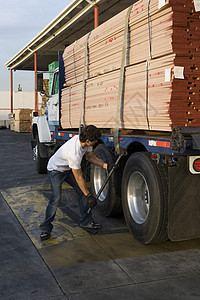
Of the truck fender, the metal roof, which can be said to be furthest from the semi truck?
the metal roof

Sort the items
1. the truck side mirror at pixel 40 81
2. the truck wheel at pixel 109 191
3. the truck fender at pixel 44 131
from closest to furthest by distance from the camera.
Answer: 1. the truck wheel at pixel 109 191
2. the truck side mirror at pixel 40 81
3. the truck fender at pixel 44 131

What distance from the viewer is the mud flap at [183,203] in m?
4.36

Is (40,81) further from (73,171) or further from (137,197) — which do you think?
(137,197)

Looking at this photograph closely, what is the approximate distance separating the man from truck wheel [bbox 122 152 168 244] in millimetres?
502

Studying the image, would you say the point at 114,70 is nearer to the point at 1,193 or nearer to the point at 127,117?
the point at 127,117

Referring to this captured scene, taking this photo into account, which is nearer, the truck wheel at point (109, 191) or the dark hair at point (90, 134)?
the dark hair at point (90, 134)

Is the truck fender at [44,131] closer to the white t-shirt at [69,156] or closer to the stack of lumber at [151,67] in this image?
the stack of lumber at [151,67]

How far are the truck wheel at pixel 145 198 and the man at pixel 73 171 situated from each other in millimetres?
502

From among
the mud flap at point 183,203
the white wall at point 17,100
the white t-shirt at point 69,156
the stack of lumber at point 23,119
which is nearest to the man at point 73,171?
the white t-shirt at point 69,156

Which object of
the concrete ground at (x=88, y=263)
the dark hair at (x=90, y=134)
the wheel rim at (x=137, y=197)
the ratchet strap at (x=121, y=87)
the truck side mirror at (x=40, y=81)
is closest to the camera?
the concrete ground at (x=88, y=263)

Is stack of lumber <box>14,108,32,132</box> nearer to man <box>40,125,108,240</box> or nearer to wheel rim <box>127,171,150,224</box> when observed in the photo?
man <box>40,125,108,240</box>

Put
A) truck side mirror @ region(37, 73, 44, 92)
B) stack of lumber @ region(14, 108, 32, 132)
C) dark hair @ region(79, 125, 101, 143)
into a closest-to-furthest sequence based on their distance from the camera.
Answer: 1. dark hair @ region(79, 125, 101, 143)
2. truck side mirror @ region(37, 73, 44, 92)
3. stack of lumber @ region(14, 108, 32, 132)

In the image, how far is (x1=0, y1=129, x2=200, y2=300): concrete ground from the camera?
142 inches

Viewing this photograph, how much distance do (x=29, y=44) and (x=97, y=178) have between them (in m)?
16.7
